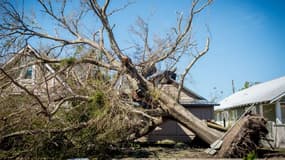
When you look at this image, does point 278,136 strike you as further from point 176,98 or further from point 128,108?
point 128,108

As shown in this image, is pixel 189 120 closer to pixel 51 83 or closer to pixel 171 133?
pixel 171 133

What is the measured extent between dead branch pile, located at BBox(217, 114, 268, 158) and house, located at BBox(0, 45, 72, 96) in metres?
5.50

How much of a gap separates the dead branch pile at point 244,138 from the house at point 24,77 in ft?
18.0

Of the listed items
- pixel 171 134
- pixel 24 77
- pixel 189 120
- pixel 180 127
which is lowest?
pixel 171 134

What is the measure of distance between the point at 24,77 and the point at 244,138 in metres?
7.48

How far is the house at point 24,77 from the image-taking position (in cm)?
800

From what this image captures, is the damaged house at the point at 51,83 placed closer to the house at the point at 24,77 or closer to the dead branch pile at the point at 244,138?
the house at the point at 24,77

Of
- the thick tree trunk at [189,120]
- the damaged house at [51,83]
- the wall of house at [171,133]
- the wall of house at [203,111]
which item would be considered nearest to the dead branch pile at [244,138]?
the thick tree trunk at [189,120]

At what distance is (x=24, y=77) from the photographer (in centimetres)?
888

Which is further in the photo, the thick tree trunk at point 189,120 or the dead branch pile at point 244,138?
the thick tree trunk at point 189,120

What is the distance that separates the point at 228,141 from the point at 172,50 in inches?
214

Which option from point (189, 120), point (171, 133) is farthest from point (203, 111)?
point (189, 120)

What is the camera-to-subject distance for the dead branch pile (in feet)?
25.6

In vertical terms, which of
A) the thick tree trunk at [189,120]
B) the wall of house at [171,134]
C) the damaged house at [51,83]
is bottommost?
the wall of house at [171,134]
